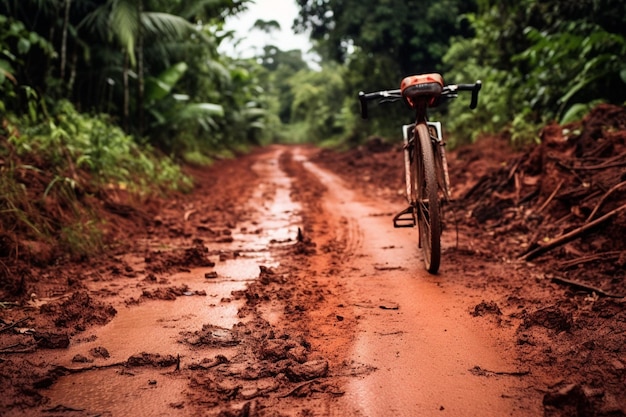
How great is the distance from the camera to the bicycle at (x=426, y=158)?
3.45 m

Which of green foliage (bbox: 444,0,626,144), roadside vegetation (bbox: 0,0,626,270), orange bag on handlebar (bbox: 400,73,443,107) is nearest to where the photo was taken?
orange bag on handlebar (bbox: 400,73,443,107)

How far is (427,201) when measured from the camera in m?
3.65

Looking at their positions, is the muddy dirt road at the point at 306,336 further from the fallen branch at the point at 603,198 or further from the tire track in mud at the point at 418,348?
the fallen branch at the point at 603,198

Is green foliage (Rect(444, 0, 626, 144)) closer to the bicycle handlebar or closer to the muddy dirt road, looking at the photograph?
the bicycle handlebar

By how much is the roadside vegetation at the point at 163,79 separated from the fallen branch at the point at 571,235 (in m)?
2.94

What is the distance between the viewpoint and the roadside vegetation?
4746 millimetres

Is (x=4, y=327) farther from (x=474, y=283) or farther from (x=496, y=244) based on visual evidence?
(x=496, y=244)

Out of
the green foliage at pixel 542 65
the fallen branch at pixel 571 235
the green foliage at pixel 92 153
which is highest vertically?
the green foliage at pixel 542 65

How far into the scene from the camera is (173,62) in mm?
11672

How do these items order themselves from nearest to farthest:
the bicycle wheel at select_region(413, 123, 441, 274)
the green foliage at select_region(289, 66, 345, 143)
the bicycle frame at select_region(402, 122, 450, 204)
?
1. the bicycle wheel at select_region(413, 123, 441, 274)
2. the bicycle frame at select_region(402, 122, 450, 204)
3. the green foliage at select_region(289, 66, 345, 143)

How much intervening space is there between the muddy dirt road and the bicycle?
14.2 inches

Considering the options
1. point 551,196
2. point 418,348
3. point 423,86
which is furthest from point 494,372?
point 551,196

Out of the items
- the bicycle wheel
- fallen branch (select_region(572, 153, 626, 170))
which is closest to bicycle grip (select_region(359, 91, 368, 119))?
the bicycle wheel

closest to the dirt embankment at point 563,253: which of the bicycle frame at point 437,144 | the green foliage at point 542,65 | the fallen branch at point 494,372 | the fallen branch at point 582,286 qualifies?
the fallen branch at point 582,286
